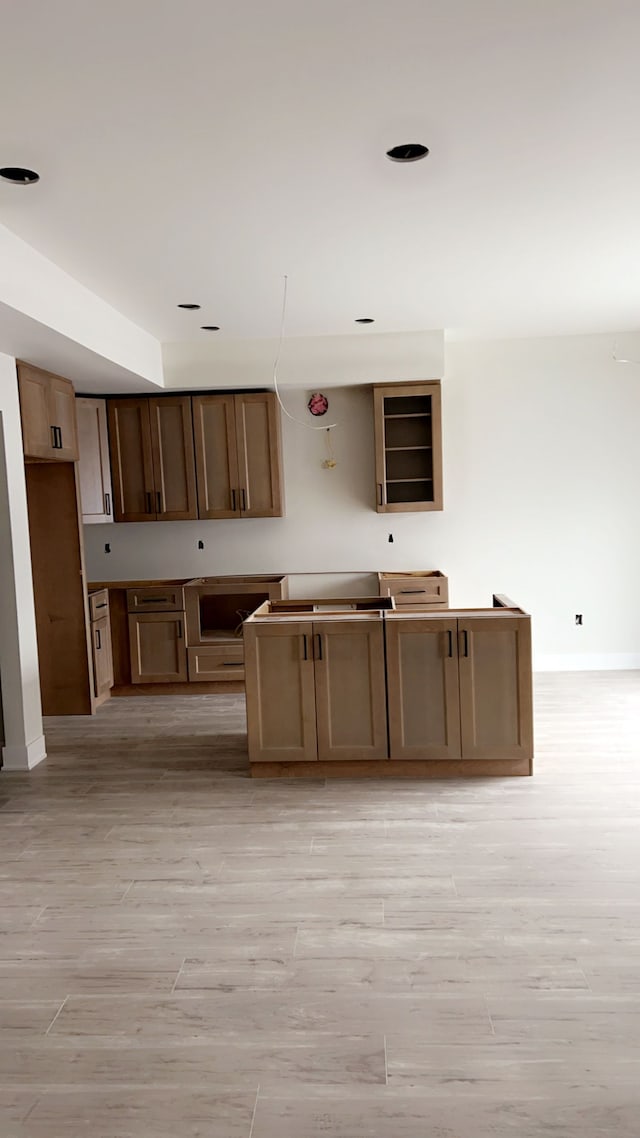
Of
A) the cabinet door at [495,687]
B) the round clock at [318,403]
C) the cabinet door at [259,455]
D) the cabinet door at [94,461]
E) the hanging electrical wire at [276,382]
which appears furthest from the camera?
the round clock at [318,403]

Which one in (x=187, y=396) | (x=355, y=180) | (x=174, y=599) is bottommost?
(x=174, y=599)

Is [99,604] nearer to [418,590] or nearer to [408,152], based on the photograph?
[418,590]

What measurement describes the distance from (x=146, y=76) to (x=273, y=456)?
4.19 metres

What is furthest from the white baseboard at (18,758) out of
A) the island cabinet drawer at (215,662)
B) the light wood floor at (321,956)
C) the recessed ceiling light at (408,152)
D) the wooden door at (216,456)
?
the recessed ceiling light at (408,152)

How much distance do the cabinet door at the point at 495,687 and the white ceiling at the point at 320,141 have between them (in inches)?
78.0

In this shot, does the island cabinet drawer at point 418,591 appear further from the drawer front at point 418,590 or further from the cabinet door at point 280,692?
the cabinet door at point 280,692

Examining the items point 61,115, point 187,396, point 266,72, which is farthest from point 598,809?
point 187,396

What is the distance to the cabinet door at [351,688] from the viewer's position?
4.23m

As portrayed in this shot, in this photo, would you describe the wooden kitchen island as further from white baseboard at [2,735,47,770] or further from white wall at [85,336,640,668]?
white wall at [85,336,640,668]

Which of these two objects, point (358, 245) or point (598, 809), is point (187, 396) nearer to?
point (358, 245)

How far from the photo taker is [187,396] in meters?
6.45

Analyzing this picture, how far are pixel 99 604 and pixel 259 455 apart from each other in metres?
1.74

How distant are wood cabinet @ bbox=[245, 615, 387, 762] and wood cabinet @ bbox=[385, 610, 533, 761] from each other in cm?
10

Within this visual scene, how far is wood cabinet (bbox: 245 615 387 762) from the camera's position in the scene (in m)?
4.24
